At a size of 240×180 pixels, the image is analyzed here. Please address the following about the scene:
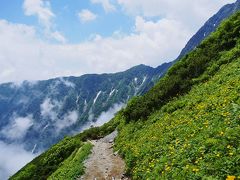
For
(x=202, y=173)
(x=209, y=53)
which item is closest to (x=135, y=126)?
(x=209, y=53)

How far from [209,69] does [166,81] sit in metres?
6.28

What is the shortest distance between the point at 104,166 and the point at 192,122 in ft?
31.5

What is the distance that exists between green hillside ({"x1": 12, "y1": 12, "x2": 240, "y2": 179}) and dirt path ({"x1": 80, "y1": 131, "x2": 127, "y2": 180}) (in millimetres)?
801

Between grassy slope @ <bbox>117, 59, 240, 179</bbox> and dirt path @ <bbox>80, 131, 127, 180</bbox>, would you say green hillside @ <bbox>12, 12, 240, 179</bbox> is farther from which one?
dirt path @ <bbox>80, 131, 127, 180</bbox>

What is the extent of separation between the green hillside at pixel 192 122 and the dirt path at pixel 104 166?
2.63ft

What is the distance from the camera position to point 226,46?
36500mm

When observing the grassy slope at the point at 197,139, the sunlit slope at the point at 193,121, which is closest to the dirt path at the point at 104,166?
the sunlit slope at the point at 193,121

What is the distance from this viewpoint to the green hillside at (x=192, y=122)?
568 inches

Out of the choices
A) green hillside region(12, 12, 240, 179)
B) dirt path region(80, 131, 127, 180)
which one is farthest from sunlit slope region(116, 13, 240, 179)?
dirt path region(80, 131, 127, 180)

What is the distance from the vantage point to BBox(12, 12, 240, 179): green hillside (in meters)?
14.4

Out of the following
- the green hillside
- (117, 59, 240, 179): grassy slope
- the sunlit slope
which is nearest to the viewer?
(117, 59, 240, 179): grassy slope

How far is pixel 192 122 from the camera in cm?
2091

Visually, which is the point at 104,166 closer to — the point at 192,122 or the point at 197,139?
the point at 192,122

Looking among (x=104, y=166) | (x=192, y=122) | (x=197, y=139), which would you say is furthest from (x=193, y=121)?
(x=104, y=166)
